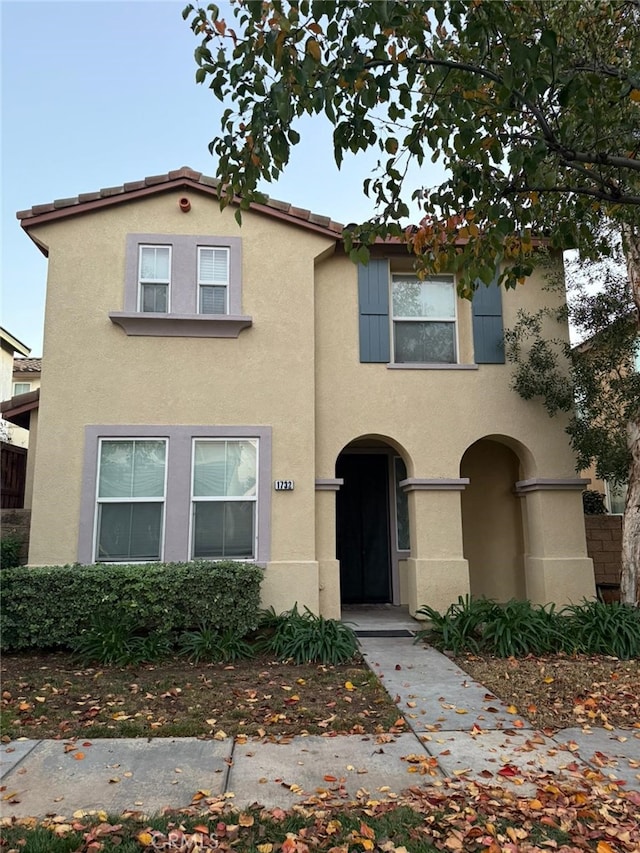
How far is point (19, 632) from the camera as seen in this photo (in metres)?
7.65

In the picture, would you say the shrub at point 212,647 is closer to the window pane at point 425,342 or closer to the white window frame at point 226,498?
the white window frame at point 226,498

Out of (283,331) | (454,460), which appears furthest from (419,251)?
(454,460)

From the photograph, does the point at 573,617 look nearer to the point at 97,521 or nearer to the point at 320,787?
the point at 320,787

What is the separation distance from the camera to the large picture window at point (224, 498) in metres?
8.94

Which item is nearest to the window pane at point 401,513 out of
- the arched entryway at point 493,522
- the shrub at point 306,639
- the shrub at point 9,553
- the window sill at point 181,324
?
the arched entryway at point 493,522

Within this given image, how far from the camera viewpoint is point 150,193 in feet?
31.1

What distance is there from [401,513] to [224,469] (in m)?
3.97

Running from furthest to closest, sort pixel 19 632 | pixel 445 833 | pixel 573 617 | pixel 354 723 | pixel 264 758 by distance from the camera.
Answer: pixel 573 617 < pixel 19 632 < pixel 354 723 < pixel 264 758 < pixel 445 833

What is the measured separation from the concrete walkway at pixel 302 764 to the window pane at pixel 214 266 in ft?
21.8

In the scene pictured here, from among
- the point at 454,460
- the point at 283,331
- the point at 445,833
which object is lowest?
the point at 445,833

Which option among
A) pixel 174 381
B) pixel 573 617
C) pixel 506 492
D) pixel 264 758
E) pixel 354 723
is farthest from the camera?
pixel 506 492

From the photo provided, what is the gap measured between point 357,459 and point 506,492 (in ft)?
9.34

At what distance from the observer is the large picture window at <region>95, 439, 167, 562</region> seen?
8.80 metres

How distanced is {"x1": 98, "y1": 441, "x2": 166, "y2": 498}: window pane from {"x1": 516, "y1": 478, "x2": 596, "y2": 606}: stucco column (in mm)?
5907
